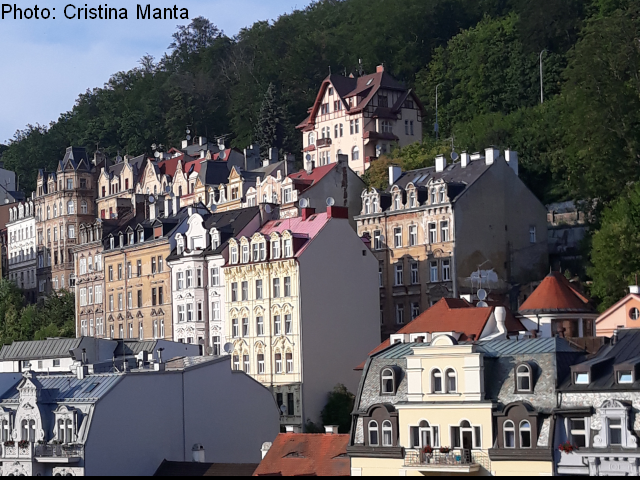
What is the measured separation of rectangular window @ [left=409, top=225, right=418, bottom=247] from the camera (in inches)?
3295

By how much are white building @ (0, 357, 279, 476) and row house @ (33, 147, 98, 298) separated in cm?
4806

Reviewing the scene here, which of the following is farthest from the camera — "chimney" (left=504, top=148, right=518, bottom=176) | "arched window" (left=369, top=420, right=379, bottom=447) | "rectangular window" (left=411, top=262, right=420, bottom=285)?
"chimney" (left=504, top=148, right=518, bottom=176)

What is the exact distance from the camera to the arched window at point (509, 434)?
50.1 m

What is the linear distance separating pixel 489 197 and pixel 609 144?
25.5 ft

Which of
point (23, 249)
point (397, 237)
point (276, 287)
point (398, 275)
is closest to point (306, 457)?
point (276, 287)

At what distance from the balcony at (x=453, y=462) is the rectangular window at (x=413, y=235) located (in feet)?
107

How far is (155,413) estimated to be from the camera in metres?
64.1

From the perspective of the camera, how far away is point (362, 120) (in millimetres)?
106500

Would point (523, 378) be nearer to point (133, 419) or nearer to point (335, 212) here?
point (133, 419)

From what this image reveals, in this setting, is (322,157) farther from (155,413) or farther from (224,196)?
(155,413)

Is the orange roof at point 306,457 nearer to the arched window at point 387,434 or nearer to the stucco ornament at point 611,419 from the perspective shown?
the arched window at point 387,434

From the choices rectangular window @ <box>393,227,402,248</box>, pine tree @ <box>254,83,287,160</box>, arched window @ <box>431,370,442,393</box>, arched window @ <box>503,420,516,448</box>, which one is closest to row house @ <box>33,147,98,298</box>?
pine tree @ <box>254,83,287,160</box>

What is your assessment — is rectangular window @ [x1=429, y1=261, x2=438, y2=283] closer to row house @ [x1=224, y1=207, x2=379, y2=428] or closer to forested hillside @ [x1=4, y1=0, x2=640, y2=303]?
row house @ [x1=224, y1=207, x2=379, y2=428]

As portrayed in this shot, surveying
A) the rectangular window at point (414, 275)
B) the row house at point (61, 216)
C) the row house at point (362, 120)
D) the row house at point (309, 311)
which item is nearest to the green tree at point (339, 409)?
the row house at point (309, 311)
